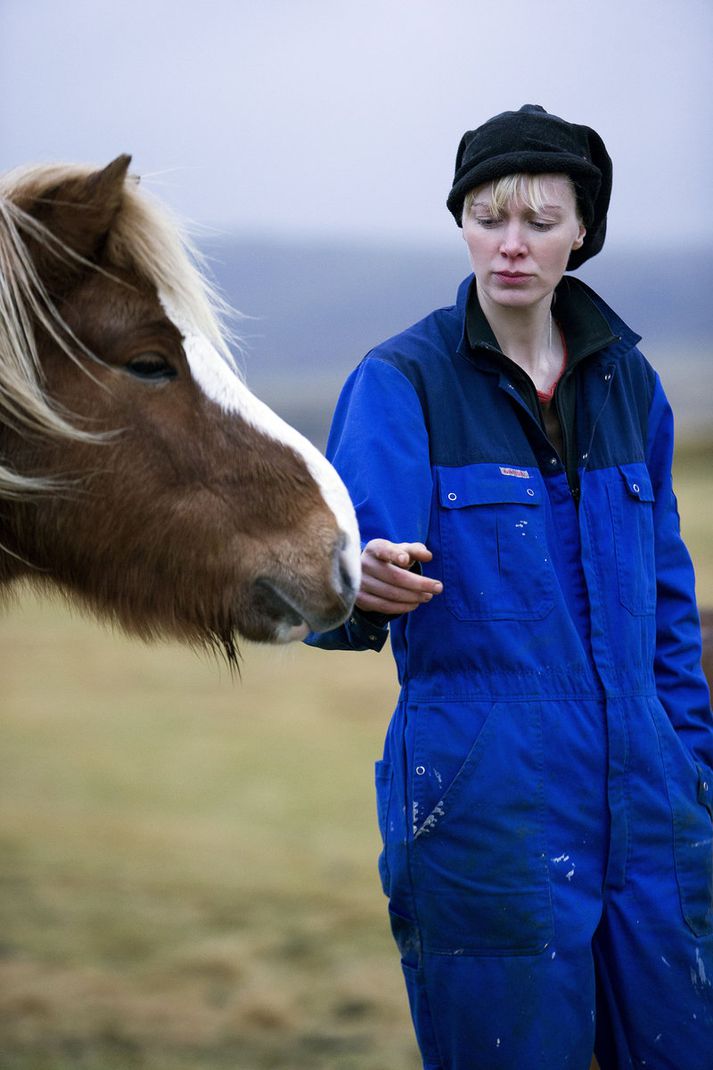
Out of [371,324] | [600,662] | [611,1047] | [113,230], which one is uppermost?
[371,324]

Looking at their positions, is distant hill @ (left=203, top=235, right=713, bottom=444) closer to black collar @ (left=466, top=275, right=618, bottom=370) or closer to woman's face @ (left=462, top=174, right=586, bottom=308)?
black collar @ (left=466, top=275, right=618, bottom=370)

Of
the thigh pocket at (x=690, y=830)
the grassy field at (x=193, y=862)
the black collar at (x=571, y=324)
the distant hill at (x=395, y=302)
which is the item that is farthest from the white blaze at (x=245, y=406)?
the distant hill at (x=395, y=302)

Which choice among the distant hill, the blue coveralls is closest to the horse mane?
the blue coveralls

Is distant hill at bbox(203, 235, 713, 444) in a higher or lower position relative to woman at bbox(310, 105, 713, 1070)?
higher

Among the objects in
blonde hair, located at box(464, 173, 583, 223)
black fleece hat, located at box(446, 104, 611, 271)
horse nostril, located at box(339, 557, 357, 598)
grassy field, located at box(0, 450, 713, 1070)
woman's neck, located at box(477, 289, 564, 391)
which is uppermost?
black fleece hat, located at box(446, 104, 611, 271)

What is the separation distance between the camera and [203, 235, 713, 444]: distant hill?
3424mm

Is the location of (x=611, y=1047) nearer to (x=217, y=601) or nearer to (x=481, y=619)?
(x=481, y=619)

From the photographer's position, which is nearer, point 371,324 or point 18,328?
point 18,328

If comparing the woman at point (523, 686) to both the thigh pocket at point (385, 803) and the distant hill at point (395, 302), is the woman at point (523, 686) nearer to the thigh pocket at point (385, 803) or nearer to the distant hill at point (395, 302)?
the thigh pocket at point (385, 803)

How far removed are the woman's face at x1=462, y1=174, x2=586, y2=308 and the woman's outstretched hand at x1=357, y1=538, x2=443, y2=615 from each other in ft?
1.32

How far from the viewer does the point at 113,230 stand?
49.8 inches

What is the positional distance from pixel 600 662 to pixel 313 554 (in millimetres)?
404

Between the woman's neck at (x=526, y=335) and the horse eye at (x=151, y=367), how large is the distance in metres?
0.45

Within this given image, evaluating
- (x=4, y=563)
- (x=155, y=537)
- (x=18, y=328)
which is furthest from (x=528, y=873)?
(x=18, y=328)
